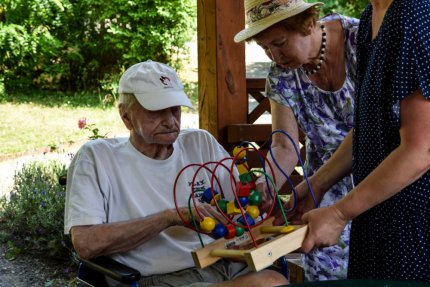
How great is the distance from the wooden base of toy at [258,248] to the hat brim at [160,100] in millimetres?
685

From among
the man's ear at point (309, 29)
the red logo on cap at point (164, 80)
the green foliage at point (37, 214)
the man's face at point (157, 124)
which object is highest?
the man's ear at point (309, 29)

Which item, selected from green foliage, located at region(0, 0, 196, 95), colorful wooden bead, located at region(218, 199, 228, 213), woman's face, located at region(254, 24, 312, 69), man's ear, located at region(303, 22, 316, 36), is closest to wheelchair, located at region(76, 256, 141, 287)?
colorful wooden bead, located at region(218, 199, 228, 213)

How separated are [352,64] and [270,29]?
350mm

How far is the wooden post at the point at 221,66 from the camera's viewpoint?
4027 mm

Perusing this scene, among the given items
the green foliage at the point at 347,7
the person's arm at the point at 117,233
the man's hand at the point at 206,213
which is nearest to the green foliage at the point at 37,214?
A: the person's arm at the point at 117,233

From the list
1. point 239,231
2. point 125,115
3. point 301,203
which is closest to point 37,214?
point 125,115

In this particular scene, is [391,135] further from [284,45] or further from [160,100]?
[160,100]

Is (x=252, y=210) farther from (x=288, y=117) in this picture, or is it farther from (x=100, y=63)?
(x=100, y=63)

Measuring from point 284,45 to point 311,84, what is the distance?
270 mm

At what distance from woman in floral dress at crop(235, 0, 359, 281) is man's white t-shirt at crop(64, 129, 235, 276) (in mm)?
392

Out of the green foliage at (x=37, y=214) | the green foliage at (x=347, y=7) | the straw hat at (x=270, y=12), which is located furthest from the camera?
the green foliage at (x=347, y=7)

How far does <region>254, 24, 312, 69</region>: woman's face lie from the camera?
2295 millimetres

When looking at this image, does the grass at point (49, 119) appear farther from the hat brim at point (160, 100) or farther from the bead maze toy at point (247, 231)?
the bead maze toy at point (247, 231)

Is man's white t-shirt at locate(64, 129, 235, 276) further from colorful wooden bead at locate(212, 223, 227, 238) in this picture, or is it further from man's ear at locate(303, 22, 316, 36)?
man's ear at locate(303, 22, 316, 36)
